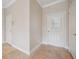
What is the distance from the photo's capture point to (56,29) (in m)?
5.59

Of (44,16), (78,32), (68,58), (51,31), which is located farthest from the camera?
(44,16)

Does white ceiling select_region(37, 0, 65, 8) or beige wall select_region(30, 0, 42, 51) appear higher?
white ceiling select_region(37, 0, 65, 8)

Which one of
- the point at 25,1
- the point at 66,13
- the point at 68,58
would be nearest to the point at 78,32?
the point at 68,58

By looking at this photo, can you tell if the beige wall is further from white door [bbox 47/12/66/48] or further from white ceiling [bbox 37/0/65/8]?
white door [bbox 47/12/66/48]

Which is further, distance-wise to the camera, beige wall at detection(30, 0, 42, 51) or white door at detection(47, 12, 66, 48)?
white door at detection(47, 12, 66, 48)

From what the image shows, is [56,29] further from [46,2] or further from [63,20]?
[46,2]

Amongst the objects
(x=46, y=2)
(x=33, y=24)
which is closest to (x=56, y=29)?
(x=46, y=2)

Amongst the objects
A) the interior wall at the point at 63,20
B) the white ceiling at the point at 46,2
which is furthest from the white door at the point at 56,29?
the white ceiling at the point at 46,2

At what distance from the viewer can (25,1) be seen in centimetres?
385

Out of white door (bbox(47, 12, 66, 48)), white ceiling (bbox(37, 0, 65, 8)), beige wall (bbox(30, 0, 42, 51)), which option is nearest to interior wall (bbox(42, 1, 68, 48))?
white door (bbox(47, 12, 66, 48))

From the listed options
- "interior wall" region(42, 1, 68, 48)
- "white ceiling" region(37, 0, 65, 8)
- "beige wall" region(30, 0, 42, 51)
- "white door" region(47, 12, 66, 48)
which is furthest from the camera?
"white ceiling" region(37, 0, 65, 8)

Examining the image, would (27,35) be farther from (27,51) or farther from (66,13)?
(66,13)

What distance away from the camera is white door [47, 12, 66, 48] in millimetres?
5234

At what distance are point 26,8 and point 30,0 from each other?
364 mm
